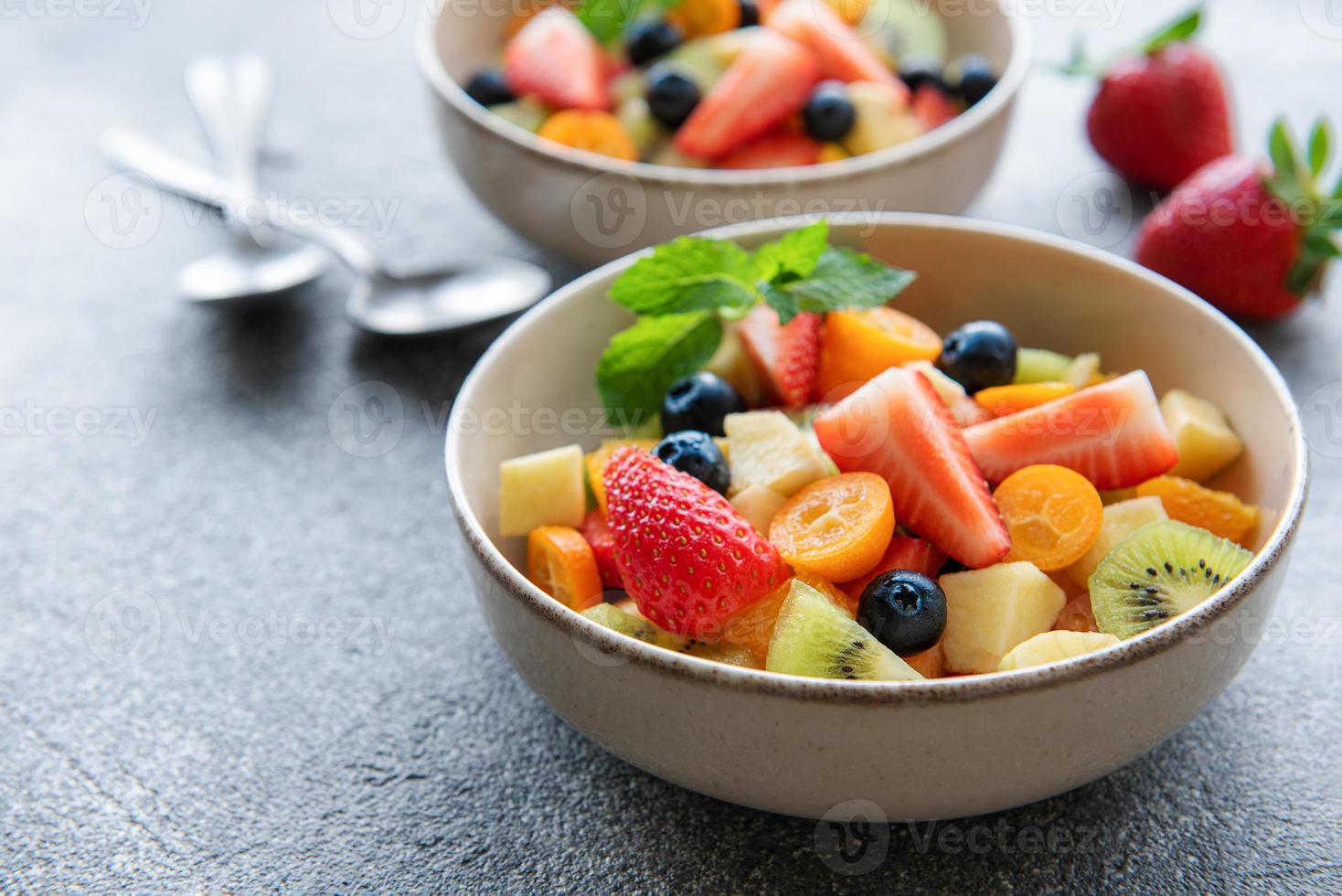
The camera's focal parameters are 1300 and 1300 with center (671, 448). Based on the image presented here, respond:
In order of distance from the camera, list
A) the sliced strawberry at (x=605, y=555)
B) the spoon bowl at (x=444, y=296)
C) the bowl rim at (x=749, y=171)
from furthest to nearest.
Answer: the spoon bowl at (x=444, y=296), the bowl rim at (x=749, y=171), the sliced strawberry at (x=605, y=555)

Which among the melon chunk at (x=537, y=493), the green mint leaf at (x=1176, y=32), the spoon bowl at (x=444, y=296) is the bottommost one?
the spoon bowl at (x=444, y=296)

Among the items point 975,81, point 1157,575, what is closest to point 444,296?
point 975,81

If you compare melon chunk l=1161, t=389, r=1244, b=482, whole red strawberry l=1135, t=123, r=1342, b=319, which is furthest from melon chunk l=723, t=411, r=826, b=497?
whole red strawberry l=1135, t=123, r=1342, b=319

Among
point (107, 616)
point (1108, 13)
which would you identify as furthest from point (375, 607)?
point (1108, 13)

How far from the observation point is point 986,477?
121 cm

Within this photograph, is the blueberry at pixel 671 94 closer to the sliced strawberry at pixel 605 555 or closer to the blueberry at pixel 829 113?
the blueberry at pixel 829 113

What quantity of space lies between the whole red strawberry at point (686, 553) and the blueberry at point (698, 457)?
5cm

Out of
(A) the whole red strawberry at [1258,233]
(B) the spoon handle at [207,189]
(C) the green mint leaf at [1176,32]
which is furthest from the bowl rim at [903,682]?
(C) the green mint leaf at [1176,32]

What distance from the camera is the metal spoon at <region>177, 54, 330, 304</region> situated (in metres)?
1.86

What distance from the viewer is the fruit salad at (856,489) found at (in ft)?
3.51

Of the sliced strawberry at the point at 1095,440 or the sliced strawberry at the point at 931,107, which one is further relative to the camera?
the sliced strawberry at the point at 931,107

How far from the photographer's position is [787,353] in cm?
135

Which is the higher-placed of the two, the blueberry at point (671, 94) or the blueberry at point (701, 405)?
the blueberry at point (671, 94)

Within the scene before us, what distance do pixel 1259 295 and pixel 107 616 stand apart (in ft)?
4.85
